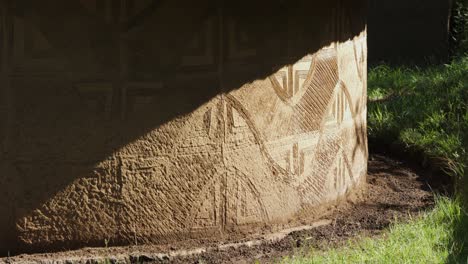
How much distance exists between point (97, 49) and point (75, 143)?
423 mm

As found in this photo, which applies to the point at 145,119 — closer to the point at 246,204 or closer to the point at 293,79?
the point at 246,204

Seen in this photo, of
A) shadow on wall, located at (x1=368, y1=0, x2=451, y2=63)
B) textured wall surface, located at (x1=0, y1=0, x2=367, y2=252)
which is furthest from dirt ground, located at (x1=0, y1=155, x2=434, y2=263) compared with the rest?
shadow on wall, located at (x1=368, y1=0, x2=451, y2=63)

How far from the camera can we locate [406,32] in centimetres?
1005

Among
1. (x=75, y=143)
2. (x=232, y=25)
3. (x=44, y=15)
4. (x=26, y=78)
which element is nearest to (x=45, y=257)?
(x=75, y=143)

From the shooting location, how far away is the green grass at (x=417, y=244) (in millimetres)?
4473

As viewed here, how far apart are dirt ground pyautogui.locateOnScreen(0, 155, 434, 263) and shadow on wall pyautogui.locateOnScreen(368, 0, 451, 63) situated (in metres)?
3.92

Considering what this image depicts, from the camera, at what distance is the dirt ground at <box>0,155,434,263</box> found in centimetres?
448

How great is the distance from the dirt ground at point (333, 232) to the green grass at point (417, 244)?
14 cm

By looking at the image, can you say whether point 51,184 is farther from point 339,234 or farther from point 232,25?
point 339,234

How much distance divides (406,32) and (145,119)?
604 cm

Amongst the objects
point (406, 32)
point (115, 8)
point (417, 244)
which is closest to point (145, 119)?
point (115, 8)

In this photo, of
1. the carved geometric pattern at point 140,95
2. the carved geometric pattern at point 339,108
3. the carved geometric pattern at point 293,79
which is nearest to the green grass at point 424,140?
the carved geometric pattern at point 339,108

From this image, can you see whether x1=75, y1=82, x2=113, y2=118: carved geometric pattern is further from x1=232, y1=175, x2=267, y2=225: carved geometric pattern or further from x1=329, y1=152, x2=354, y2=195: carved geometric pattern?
x1=329, y1=152, x2=354, y2=195: carved geometric pattern

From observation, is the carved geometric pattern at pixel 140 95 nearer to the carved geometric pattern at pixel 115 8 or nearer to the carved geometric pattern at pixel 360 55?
the carved geometric pattern at pixel 115 8
